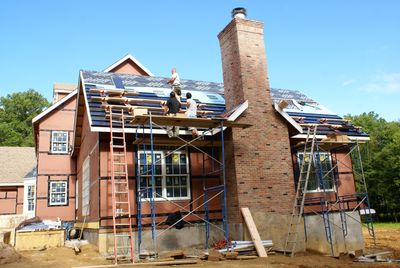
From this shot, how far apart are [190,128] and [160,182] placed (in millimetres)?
2216

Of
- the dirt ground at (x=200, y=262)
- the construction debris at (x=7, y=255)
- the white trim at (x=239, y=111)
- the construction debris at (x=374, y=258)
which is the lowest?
the construction debris at (x=374, y=258)

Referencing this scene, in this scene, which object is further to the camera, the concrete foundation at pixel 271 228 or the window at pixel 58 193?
the window at pixel 58 193

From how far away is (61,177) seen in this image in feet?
70.5

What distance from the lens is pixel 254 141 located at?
1291 centimetres

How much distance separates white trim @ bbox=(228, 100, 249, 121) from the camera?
39.8ft

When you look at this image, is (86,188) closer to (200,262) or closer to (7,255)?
(7,255)

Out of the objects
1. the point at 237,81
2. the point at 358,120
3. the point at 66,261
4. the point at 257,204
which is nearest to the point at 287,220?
the point at 257,204

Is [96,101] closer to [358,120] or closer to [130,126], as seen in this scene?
[130,126]

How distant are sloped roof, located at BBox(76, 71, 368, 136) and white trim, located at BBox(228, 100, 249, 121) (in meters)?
1.59

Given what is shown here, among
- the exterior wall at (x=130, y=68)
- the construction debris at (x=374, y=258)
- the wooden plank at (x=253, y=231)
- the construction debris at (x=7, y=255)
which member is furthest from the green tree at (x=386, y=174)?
the construction debris at (x=7, y=255)

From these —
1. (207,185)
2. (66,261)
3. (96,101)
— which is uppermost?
(96,101)

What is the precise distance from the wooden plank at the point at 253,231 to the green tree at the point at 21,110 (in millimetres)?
48315

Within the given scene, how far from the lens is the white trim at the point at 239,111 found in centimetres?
1212

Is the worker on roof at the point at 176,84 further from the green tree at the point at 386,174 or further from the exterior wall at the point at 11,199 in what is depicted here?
the green tree at the point at 386,174
